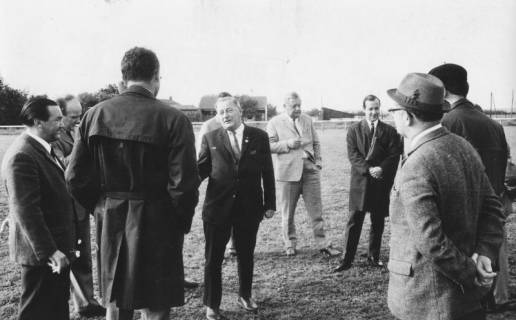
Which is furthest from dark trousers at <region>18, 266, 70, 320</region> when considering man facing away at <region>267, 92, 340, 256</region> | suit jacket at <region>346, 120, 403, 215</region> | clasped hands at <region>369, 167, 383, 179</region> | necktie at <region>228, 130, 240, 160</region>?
clasped hands at <region>369, 167, 383, 179</region>

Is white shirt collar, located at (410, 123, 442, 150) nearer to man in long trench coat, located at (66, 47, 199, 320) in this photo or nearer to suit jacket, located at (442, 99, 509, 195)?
man in long trench coat, located at (66, 47, 199, 320)

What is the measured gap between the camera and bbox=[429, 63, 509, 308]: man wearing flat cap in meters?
3.89

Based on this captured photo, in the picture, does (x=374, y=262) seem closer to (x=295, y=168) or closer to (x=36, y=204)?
(x=295, y=168)

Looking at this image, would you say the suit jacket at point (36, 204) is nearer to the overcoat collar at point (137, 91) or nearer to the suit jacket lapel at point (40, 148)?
the suit jacket lapel at point (40, 148)

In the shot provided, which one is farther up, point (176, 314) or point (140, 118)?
point (140, 118)

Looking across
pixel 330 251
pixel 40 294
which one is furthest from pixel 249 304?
pixel 330 251

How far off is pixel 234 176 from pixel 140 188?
163 centimetres

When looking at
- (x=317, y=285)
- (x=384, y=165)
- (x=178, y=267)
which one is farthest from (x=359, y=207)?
(x=178, y=267)

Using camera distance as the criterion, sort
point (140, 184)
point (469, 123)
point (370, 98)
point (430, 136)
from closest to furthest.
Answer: point (430, 136) < point (140, 184) < point (469, 123) < point (370, 98)

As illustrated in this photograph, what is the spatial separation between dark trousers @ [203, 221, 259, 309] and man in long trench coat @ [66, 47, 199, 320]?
1220 mm

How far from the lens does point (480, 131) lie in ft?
13.0

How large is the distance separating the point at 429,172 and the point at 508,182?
3.25 m

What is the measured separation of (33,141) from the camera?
3.47 metres

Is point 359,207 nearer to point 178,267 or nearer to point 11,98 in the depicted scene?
point 178,267
